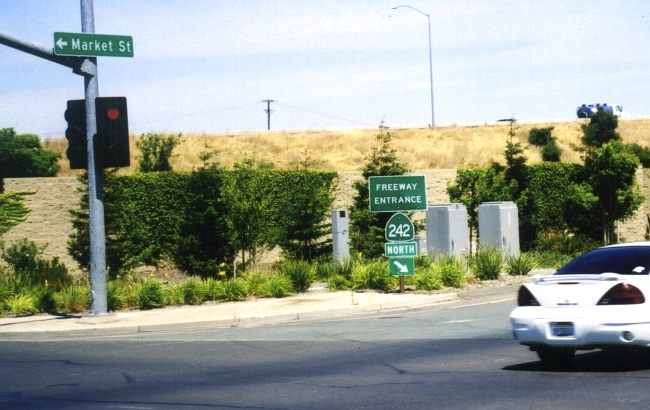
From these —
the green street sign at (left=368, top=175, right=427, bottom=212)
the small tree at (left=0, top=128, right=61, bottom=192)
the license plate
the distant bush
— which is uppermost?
the distant bush

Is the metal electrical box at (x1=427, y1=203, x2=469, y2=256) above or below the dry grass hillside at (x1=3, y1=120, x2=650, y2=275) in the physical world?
below

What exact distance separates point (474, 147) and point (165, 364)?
61125mm

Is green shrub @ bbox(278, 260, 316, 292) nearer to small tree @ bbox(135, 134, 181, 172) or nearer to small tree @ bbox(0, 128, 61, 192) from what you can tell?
small tree @ bbox(135, 134, 181, 172)

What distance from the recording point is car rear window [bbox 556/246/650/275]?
12.7 m

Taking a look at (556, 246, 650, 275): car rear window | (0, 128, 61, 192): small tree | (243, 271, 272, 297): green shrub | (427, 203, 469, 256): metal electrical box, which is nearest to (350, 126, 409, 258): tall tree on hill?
(427, 203, 469, 256): metal electrical box

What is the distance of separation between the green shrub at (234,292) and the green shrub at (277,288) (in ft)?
1.61

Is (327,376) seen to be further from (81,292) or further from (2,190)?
(2,190)

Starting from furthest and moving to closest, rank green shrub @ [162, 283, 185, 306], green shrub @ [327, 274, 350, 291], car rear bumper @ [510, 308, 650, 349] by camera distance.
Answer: green shrub @ [327, 274, 350, 291], green shrub @ [162, 283, 185, 306], car rear bumper @ [510, 308, 650, 349]

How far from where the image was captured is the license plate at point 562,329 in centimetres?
1205

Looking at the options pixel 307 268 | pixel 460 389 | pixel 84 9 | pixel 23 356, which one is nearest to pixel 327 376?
pixel 460 389

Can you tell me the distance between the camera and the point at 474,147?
7412 cm

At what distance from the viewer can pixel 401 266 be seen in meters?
24.3

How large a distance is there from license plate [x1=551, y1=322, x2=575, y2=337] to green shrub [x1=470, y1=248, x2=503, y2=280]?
47.8ft

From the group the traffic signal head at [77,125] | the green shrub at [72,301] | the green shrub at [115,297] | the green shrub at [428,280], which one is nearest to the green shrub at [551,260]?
the green shrub at [428,280]
